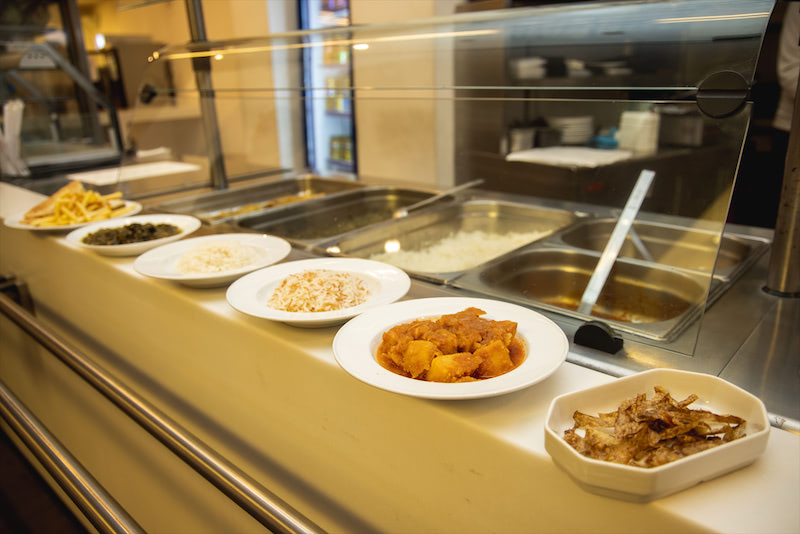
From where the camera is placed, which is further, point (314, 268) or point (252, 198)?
point (252, 198)

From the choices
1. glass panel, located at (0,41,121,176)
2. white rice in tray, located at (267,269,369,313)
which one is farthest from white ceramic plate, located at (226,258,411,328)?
glass panel, located at (0,41,121,176)

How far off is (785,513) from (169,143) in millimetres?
2054

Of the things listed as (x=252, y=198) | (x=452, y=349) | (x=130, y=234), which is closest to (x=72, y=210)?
(x=130, y=234)

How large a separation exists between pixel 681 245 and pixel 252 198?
1.39 m

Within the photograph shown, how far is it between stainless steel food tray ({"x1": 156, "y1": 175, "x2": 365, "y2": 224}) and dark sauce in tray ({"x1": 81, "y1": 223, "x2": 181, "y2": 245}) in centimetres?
18

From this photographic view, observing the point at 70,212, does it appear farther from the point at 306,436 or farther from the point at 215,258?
the point at 306,436

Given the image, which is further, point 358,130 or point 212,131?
point 358,130

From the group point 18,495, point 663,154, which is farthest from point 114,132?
point 663,154

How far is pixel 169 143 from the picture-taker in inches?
79.6

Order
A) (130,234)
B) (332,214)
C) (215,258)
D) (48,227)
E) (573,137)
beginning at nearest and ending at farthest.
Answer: (215,258) < (130,234) < (48,227) < (332,214) < (573,137)

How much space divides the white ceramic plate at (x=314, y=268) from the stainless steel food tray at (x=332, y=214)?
25cm

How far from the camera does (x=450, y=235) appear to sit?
1593 millimetres

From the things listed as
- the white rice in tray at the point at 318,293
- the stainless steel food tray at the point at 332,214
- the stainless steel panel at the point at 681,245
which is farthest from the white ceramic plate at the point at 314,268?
the stainless steel panel at the point at 681,245

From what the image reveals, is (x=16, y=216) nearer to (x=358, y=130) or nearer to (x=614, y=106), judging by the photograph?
(x=614, y=106)
